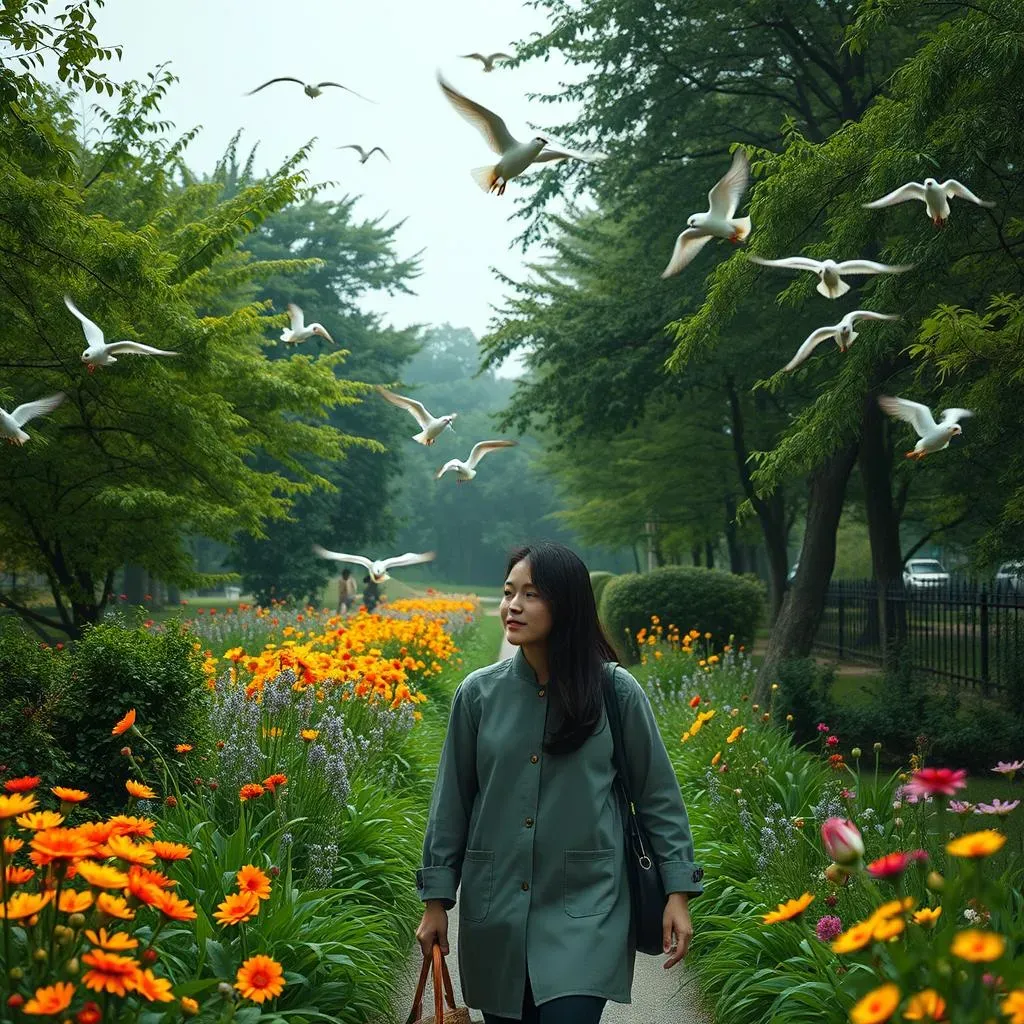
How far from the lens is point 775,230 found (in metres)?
7.67

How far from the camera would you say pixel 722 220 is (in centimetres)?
719

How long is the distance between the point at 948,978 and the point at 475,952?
1391 mm

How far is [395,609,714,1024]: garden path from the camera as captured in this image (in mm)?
4539

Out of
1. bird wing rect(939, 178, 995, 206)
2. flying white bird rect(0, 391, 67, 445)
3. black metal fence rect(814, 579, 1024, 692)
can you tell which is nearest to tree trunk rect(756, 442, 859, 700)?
black metal fence rect(814, 579, 1024, 692)

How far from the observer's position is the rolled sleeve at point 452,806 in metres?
3.00

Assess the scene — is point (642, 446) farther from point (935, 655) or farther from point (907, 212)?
point (907, 212)

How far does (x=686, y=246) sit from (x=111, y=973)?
20.5 ft

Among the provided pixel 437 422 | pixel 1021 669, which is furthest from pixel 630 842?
pixel 1021 669

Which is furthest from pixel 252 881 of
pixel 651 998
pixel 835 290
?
pixel 835 290

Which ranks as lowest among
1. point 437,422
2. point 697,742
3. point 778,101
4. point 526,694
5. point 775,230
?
point 697,742

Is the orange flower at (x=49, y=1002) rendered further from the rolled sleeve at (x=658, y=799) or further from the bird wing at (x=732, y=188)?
the bird wing at (x=732, y=188)

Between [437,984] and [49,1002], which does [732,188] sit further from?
[49,1002]

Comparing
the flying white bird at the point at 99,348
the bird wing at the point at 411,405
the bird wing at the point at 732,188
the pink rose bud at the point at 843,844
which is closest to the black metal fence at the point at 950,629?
the bird wing at the point at 411,405

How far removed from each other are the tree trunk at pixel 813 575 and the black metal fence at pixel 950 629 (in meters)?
0.89
